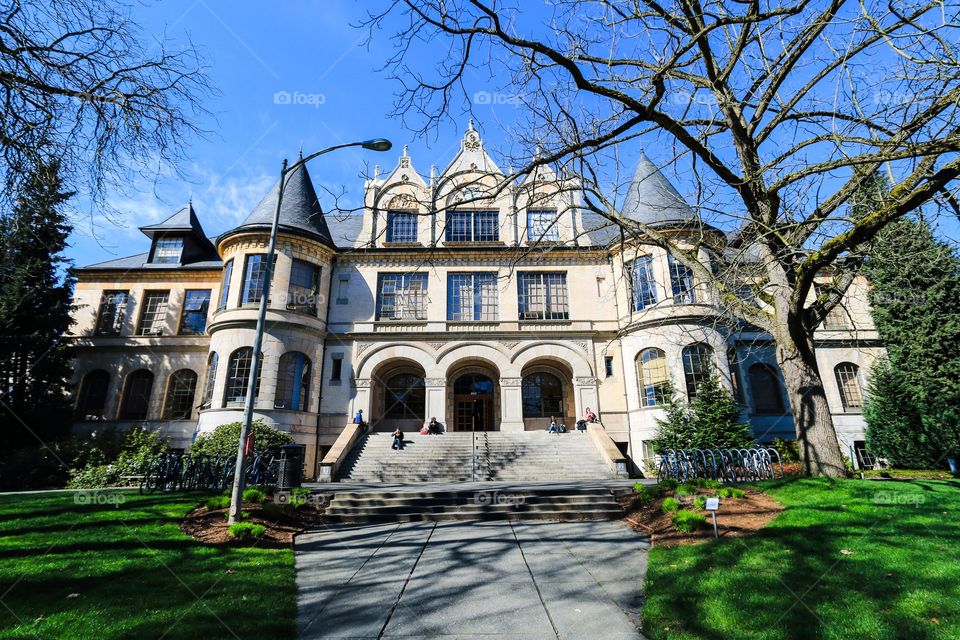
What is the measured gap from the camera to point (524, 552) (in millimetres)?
7918

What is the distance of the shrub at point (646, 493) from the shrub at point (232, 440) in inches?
523

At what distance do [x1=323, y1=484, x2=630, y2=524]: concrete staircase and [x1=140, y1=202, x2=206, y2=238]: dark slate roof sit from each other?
866 inches

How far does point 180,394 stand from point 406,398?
448 inches

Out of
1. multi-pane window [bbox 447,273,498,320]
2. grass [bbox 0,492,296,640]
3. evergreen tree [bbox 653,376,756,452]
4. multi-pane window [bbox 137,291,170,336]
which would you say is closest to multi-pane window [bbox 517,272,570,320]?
multi-pane window [bbox 447,273,498,320]

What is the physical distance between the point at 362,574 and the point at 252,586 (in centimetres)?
151

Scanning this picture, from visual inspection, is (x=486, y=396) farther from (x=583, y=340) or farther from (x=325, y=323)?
(x=325, y=323)

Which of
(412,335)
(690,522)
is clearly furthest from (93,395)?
(690,522)

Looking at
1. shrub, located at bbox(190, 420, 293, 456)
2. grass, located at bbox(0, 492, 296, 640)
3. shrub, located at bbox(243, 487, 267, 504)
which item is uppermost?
shrub, located at bbox(190, 420, 293, 456)

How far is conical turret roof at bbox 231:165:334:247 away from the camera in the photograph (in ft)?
74.1

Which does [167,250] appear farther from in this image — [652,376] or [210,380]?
[652,376]

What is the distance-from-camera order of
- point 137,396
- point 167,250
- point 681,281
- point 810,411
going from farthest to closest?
point 167,250 < point 137,396 < point 681,281 < point 810,411

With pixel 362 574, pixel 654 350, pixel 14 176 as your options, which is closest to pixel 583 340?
pixel 654 350

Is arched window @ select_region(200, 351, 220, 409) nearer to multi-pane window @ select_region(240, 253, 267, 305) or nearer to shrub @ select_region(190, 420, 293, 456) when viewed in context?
shrub @ select_region(190, 420, 293, 456)

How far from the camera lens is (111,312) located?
991 inches
